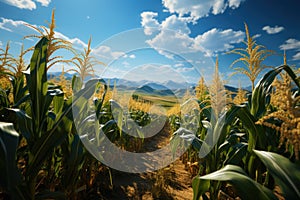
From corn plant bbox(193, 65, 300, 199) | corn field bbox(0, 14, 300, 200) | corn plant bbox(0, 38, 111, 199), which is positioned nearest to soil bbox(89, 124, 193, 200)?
corn field bbox(0, 14, 300, 200)

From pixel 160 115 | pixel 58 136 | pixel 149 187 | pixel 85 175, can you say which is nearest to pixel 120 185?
pixel 149 187

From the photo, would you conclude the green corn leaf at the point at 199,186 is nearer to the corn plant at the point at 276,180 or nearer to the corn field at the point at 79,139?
the corn field at the point at 79,139

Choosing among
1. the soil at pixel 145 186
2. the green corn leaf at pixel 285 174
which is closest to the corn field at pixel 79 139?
the green corn leaf at pixel 285 174

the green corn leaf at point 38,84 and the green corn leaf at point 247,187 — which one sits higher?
the green corn leaf at point 38,84

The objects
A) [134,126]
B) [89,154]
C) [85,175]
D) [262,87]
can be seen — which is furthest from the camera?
→ [134,126]

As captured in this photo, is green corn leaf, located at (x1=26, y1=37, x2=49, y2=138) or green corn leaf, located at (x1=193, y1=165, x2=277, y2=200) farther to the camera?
green corn leaf, located at (x1=26, y1=37, x2=49, y2=138)

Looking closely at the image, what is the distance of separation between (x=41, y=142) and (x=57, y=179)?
43.9 inches

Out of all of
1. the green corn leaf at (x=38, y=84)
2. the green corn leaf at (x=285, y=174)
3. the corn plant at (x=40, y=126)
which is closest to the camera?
the green corn leaf at (x=285, y=174)

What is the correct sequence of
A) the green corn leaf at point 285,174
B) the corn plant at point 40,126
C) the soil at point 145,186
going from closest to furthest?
the green corn leaf at point 285,174
the corn plant at point 40,126
the soil at point 145,186

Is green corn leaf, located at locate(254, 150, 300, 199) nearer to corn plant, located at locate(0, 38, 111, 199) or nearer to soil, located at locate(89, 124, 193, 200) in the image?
corn plant, located at locate(0, 38, 111, 199)

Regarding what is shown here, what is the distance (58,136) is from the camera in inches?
62.3

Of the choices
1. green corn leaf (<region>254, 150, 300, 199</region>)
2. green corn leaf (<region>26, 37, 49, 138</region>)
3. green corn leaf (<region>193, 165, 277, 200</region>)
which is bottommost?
green corn leaf (<region>193, 165, 277, 200</region>)

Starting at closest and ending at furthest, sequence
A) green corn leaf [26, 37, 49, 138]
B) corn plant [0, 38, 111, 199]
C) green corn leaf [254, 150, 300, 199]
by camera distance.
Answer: green corn leaf [254, 150, 300, 199] → corn plant [0, 38, 111, 199] → green corn leaf [26, 37, 49, 138]

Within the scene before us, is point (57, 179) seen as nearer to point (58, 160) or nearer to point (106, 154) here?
point (58, 160)
